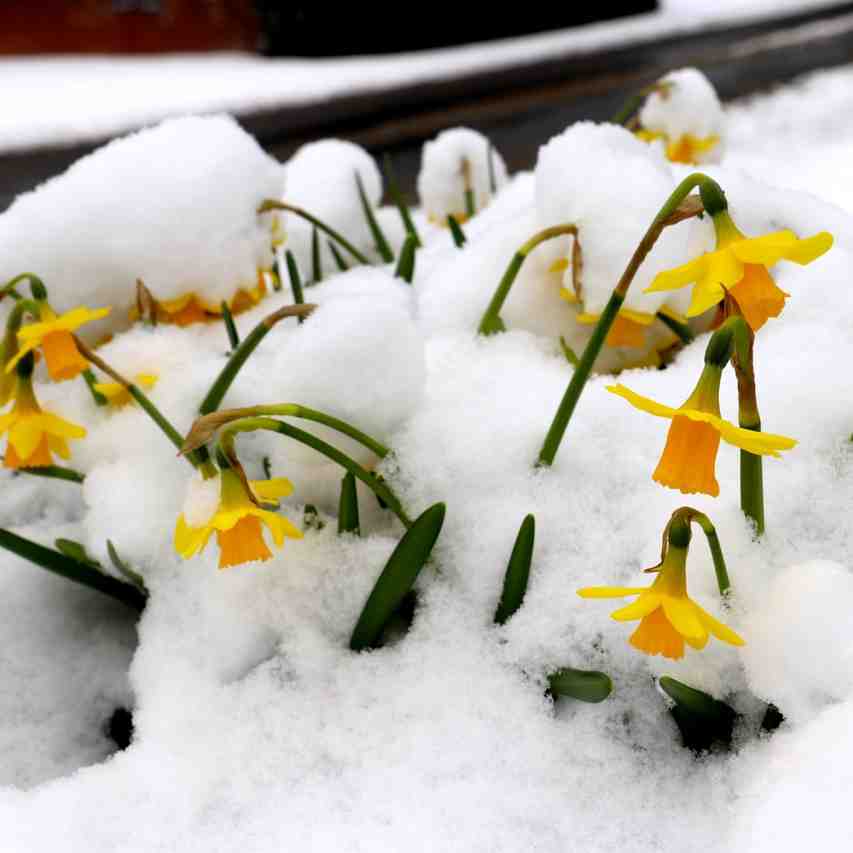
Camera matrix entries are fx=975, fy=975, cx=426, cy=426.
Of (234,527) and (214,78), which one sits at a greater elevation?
(234,527)

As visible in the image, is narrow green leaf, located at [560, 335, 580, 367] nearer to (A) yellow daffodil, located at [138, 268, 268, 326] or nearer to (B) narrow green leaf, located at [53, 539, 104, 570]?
(A) yellow daffodil, located at [138, 268, 268, 326]

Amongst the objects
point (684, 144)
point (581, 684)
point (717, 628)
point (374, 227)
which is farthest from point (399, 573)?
point (684, 144)

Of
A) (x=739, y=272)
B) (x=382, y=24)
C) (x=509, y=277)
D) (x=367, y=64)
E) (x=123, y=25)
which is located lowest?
(x=367, y=64)

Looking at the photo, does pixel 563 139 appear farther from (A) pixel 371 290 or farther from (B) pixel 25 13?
(B) pixel 25 13

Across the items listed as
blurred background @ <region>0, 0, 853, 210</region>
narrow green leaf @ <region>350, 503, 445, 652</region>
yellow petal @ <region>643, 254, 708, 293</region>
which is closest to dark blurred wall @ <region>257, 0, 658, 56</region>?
blurred background @ <region>0, 0, 853, 210</region>

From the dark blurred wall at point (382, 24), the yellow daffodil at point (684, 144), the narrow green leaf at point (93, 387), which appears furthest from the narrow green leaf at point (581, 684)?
the dark blurred wall at point (382, 24)

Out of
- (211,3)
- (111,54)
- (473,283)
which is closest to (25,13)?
(111,54)

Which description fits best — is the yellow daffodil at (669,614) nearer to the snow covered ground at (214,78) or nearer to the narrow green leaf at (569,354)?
the narrow green leaf at (569,354)

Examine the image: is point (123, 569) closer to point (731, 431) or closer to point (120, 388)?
point (120, 388)
